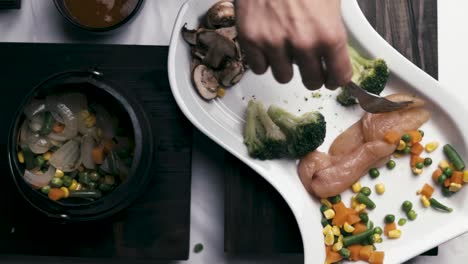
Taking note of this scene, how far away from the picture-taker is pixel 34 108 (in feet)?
5.47

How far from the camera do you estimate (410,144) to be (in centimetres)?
177

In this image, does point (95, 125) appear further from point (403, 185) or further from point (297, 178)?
point (403, 185)

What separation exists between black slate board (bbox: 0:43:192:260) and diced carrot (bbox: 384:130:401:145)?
54cm

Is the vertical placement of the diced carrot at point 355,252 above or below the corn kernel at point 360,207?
below

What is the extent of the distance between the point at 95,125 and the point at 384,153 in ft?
2.61

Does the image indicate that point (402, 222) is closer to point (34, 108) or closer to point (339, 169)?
point (339, 169)

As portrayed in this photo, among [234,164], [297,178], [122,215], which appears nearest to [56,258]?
[122,215]

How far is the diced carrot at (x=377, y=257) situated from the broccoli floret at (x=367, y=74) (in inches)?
16.6

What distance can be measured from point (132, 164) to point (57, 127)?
28 cm

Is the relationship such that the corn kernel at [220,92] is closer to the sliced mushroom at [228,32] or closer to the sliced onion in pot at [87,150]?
the sliced mushroom at [228,32]

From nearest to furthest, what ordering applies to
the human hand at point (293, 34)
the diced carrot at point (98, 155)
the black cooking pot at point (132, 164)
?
the human hand at point (293, 34) < the black cooking pot at point (132, 164) < the diced carrot at point (98, 155)

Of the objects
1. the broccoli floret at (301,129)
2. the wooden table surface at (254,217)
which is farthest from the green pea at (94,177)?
the broccoli floret at (301,129)

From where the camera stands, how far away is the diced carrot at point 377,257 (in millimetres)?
1714

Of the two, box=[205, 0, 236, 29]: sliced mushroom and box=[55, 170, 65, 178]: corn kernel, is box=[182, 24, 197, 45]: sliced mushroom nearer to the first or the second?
box=[205, 0, 236, 29]: sliced mushroom
